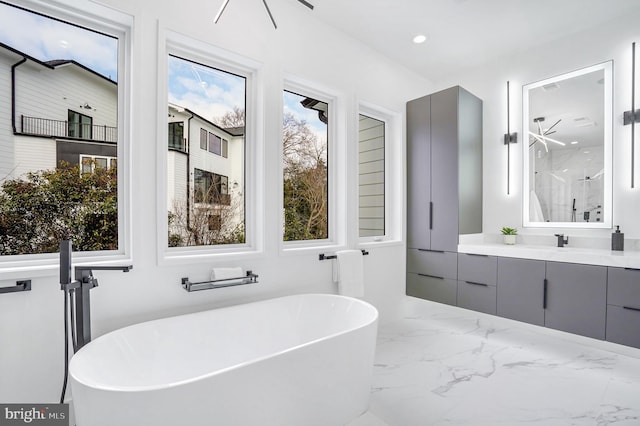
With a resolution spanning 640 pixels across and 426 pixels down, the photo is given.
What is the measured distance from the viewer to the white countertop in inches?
94.9

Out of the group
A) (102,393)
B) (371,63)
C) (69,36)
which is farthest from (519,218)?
(69,36)

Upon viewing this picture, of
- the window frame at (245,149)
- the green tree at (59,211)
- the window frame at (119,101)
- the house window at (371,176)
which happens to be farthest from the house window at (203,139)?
the house window at (371,176)

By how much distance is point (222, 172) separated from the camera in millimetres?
2504

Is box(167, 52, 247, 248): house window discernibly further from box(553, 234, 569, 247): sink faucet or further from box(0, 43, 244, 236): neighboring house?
box(553, 234, 569, 247): sink faucet

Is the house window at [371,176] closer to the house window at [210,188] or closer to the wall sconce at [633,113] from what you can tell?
the house window at [210,188]

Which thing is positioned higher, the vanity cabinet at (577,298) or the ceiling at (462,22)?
the ceiling at (462,22)

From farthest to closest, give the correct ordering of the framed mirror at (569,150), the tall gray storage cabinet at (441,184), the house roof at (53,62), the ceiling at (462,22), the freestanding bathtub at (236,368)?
the tall gray storage cabinet at (441,184) → the framed mirror at (569,150) → the ceiling at (462,22) → the house roof at (53,62) → the freestanding bathtub at (236,368)

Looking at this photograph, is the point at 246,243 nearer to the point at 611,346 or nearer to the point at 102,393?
the point at 102,393

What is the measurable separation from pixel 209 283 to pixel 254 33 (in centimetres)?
187

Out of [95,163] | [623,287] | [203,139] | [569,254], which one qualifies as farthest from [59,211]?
[623,287]

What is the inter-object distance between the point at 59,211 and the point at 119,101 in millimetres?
752

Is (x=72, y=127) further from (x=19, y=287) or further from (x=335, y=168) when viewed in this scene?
(x=335, y=168)

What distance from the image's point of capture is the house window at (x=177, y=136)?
2277 mm

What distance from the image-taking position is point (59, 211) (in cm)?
186
